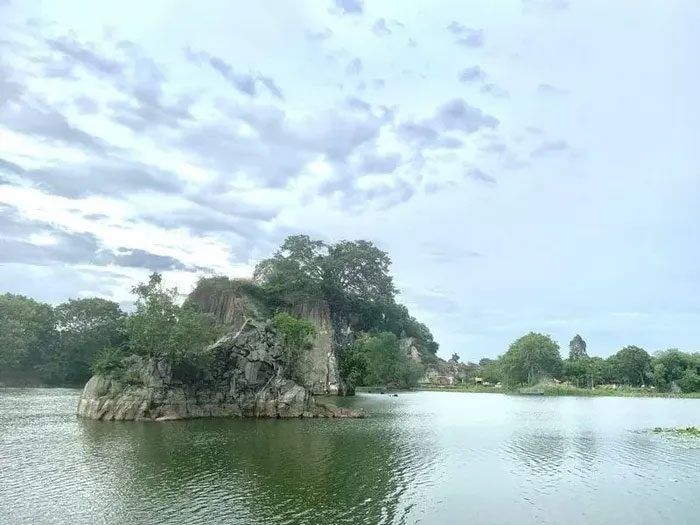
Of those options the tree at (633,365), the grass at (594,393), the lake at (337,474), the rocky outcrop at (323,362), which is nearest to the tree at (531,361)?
the grass at (594,393)

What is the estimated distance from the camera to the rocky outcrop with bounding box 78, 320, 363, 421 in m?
59.2

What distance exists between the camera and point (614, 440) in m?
49.6

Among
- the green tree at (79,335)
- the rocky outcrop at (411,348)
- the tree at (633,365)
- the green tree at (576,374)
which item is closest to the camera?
the green tree at (79,335)

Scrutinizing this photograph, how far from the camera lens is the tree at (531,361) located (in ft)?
511

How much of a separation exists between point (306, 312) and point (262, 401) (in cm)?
6227

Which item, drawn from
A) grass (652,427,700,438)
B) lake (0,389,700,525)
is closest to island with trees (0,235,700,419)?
lake (0,389,700,525)

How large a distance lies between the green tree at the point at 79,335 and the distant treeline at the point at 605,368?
4080 inches

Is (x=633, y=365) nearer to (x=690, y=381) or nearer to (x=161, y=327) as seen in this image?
(x=690, y=381)

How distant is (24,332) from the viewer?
116 metres

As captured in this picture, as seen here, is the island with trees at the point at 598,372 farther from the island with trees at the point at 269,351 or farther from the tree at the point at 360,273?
the tree at the point at 360,273

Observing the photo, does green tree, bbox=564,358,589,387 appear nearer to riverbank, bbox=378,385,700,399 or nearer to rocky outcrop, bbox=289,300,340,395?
riverbank, bbox=378,385,700,399

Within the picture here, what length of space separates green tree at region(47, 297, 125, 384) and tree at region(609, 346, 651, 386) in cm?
13386

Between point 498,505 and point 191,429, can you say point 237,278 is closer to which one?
point 191,429

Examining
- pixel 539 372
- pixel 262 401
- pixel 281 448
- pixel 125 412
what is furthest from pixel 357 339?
pixel 281 448
